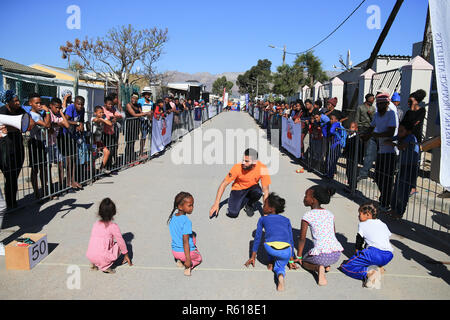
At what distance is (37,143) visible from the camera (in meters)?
6.11

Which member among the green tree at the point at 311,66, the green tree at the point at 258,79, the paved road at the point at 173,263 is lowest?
the paved road at the point at 173,263

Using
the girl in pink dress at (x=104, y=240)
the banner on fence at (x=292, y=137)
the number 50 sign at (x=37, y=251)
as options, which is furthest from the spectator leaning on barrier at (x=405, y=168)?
the banner on fence at (x=292, y=137)

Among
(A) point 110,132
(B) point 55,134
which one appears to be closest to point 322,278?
(B) point 55,134

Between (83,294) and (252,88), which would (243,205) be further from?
(252,88)

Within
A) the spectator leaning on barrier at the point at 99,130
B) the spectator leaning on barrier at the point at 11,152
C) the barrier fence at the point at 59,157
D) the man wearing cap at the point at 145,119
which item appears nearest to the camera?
the spectator leaning on barrier at the point at 11,152

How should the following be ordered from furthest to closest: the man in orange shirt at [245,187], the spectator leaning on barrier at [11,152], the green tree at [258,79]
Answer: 1. the green tree at [258,79]
2. the man in orange shirt at [245,187]
3. the spectator leaning on barrier at [11,152]

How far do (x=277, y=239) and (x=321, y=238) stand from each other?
1.51 ft

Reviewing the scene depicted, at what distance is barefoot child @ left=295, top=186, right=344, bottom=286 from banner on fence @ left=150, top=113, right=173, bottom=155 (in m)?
7.95

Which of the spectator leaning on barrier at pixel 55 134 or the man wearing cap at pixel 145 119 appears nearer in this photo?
the spectator leaning on barrier at pixel 55 134

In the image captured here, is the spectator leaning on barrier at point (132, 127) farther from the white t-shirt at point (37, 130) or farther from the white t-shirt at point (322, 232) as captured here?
the white t-shirt at point (322, 232)

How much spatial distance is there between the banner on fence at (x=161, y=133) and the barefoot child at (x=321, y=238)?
7948 mm

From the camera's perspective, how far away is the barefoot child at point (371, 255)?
143 inches

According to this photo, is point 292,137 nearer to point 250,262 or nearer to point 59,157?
point 59,157
